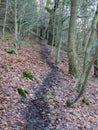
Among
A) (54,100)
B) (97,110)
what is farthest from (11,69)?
(97,110)

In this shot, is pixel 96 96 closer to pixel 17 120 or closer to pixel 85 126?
pixel 85 126

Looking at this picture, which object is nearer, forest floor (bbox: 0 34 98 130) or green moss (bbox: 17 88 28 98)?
forest floor (bbox: 0 34 98 130)

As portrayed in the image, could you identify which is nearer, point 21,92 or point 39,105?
point 39,105

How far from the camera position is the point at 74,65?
16.5 m

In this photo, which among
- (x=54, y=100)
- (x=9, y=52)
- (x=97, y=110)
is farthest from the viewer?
(x=9, y=52)

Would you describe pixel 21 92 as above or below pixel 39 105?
above

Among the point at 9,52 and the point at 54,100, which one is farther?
the point at 9,52

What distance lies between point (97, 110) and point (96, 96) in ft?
8.22

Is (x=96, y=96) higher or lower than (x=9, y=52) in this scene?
lower

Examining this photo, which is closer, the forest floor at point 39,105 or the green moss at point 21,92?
the forest floor at point 39,105

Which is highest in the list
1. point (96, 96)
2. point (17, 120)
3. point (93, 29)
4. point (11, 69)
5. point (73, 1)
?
point (73, 1)

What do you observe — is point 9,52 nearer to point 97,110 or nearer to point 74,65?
point 74,65

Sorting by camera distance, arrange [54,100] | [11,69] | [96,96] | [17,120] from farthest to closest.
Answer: [96,96]
[11,69]
[54,100]
[17,120]

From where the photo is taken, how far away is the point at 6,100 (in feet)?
28.0
